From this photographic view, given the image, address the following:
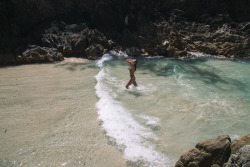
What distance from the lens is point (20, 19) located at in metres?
12.8

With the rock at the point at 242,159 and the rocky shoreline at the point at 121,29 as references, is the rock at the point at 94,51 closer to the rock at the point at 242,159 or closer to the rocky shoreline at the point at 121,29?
the rocky shoreline at the point at 121,29

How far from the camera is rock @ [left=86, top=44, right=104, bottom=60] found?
12.7m

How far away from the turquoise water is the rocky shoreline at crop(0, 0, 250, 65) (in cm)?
334

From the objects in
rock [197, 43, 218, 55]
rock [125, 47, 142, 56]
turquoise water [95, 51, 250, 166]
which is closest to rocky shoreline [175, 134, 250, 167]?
turquoise water [95, 51, 250, 166]

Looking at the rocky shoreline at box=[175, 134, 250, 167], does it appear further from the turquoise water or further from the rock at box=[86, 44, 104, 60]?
the rock at box=[86, 44, 104, 60]

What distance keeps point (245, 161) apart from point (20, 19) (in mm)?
13745

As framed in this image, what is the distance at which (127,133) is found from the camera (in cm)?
490

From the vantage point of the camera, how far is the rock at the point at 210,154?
3.09 metres

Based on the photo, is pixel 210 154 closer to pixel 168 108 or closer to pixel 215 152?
pixel 215 152

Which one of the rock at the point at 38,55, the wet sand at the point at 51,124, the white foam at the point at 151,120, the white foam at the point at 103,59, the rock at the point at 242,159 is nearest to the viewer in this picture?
the rock at the point at 242,159

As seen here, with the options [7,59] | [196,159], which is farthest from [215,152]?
[7,59]

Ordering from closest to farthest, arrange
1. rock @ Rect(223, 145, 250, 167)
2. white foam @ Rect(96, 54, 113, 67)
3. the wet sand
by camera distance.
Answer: rock @ Rect(223, 145, 250, 167) → the wet sand → white foam @ Rect(96, 54, 113, 67)

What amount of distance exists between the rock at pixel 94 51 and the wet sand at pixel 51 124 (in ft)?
12.7

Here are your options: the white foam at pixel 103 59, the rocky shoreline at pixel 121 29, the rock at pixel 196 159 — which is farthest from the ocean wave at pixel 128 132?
the rocky shoreline at pixel 121 29
